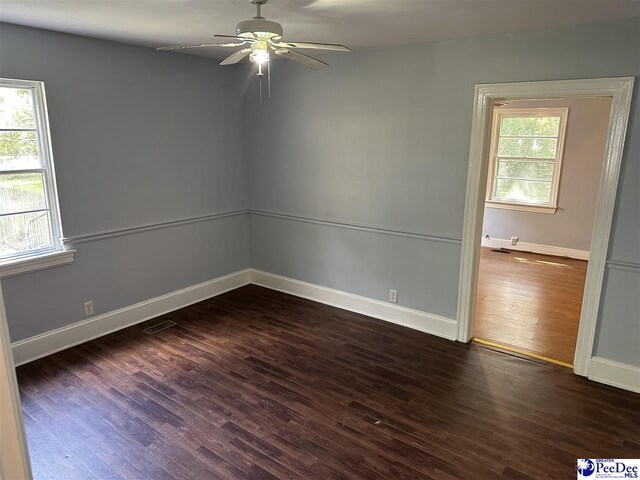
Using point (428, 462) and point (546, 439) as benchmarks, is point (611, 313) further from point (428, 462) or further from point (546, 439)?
point (428, 462)

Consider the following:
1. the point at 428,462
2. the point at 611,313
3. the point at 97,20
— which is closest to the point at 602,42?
the point at 611,313

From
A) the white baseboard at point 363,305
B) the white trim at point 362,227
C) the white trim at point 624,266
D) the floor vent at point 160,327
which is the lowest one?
the floor vent at point 160,327

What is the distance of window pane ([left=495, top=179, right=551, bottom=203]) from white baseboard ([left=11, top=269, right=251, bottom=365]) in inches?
184

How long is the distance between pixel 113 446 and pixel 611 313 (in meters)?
3.45

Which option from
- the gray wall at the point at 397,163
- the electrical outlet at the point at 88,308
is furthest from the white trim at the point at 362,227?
the electrical outlet at the point at 88,308

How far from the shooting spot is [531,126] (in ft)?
22.2

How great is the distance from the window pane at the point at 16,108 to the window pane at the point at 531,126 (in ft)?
21.3

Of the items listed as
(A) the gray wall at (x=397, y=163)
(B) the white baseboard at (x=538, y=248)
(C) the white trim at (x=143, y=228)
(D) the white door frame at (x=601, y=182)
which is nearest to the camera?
(D) the white door frame at (x=601, y=182)

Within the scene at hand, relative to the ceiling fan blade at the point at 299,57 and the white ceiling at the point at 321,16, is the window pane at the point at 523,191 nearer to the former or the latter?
the white ceiling at the point at 321,16

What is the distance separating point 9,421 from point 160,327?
3.07 metres

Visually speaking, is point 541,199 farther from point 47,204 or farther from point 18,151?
point 18,151

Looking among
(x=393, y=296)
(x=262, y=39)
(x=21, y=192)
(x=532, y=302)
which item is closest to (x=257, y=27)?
(x=262, y=39)

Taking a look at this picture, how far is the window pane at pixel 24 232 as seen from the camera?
3.21m

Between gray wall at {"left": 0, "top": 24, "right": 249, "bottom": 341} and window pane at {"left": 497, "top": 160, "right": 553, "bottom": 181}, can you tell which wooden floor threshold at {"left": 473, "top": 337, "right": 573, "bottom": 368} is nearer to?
gray wall at {"left": 0, "top": 24, "right": 249, "bottom": 341}
